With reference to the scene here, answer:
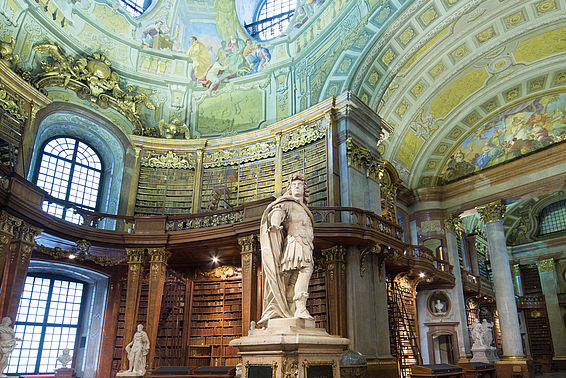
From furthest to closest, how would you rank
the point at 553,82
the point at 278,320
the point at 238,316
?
1. the point at 553,82
2. the point at 238,316
3. the point at 278,320

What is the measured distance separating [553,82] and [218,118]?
1136cm

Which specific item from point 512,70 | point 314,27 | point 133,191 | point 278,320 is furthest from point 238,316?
point 512,70

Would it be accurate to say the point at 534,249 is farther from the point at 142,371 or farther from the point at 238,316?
the point at 142,371

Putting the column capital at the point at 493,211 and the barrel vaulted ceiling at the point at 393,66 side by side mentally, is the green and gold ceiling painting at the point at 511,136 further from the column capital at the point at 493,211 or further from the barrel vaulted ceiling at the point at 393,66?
the column capital at the point at 493,211

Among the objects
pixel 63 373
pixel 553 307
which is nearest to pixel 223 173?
pixel 63 373

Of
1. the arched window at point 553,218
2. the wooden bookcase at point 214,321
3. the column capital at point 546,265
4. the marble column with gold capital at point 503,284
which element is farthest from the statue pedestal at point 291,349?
the arched window at point 553,218

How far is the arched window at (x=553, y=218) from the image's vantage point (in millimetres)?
21578

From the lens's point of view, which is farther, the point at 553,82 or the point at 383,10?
the point at 553,82

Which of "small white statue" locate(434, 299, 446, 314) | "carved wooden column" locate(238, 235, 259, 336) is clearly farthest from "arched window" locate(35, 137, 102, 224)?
"small white statue" locate(434, 299, 446, 314)

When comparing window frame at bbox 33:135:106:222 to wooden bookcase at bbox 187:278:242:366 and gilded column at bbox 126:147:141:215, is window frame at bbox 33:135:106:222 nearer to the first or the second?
gilded column at bbox 126:147:141:215

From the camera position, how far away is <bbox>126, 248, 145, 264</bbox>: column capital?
39.1 ft

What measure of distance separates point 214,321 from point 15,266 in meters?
5.22

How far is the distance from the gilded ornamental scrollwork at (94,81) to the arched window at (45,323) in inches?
213

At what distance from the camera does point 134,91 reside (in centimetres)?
1487
